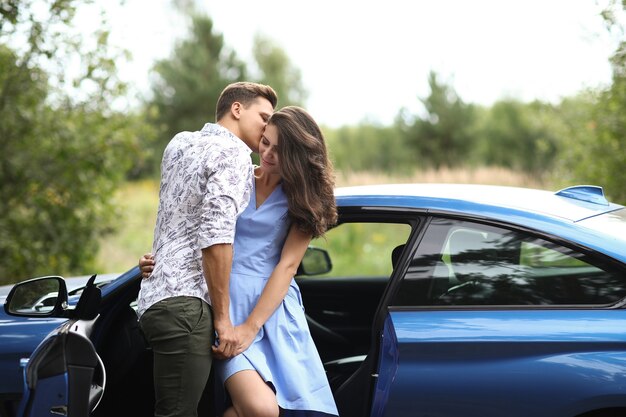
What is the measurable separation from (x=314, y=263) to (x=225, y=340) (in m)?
1.80

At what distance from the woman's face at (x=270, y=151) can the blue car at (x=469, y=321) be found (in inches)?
12.7

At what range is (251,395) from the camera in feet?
8.86

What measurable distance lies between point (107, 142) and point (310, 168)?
6.08m

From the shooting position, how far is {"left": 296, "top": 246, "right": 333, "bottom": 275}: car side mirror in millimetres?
4477

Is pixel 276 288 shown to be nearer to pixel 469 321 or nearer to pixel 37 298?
pixel 469 321

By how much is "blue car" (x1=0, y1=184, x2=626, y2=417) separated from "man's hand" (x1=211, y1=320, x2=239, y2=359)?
1.41ft

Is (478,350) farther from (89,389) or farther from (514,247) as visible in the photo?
(89,389)

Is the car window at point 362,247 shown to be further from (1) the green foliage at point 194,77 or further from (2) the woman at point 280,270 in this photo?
(1) the green foliage at point 194,77

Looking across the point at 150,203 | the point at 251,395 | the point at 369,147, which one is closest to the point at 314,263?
the point at 251,395

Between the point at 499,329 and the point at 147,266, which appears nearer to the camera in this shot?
the point at 499,329

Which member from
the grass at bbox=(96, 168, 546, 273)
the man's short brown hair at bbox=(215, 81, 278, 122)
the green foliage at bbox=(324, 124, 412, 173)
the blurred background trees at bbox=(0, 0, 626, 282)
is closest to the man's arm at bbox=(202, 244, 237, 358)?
the man's short brown hair at bbox=(215, 81, 278, 122)

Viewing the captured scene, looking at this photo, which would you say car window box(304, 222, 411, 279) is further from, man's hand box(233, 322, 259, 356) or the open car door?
Result: the open car door

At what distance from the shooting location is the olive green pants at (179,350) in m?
2.73

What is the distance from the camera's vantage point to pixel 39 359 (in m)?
2.65
